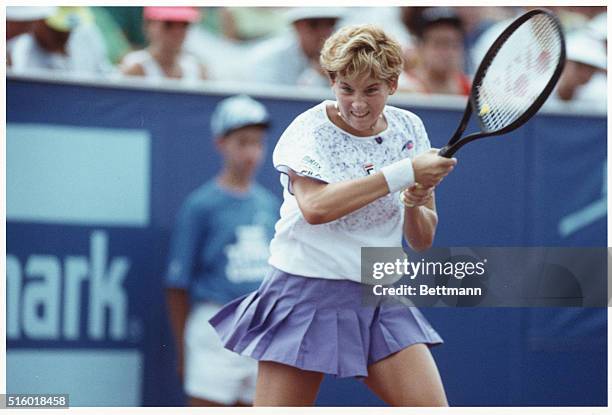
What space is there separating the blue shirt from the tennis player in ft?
2.84

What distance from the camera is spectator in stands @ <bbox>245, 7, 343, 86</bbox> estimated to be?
11.5 ft

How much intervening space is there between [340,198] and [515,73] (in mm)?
575

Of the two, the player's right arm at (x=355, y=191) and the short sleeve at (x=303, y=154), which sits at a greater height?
the short sleeve at (x=303, y=154)

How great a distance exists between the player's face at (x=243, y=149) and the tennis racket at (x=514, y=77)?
101 centimetres

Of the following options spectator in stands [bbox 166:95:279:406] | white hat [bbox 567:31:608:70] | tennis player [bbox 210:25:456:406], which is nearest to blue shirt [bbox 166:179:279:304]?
spectator in stands [bbox 166:95:279:406]

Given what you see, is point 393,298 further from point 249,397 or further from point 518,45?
point 249,397

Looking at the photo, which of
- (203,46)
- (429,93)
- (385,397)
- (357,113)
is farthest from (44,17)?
(385,397)

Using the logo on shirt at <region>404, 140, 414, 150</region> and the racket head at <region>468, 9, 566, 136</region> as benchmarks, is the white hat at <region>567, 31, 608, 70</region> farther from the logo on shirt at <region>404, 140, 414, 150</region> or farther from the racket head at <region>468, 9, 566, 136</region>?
the logo on shirt at <region>404, 140, 414, 150</region>

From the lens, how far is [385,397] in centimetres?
238

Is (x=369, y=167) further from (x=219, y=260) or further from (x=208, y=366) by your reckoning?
(x=208, y=366)

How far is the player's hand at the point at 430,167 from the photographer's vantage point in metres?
2.19

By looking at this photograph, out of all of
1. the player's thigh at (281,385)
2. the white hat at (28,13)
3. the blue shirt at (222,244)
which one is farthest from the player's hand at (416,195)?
the white hat at (28,13)

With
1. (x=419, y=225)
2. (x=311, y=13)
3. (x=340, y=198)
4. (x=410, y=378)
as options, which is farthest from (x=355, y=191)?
(x=311, y=13)

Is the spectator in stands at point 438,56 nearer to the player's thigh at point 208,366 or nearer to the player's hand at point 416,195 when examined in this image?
the player's thigh at point 208,366
